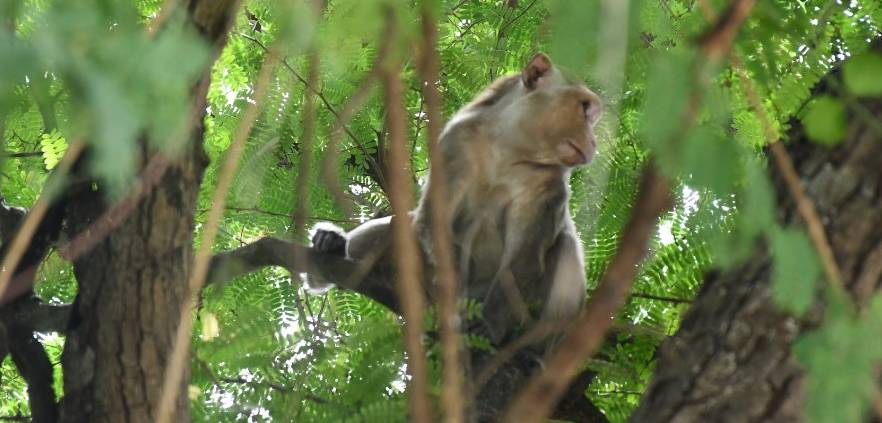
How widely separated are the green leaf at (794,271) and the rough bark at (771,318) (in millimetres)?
752

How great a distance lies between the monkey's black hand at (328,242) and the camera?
23.2ft

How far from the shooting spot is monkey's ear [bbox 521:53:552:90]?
7566mm

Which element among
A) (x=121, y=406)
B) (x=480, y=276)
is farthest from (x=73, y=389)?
(x=480, y=276)

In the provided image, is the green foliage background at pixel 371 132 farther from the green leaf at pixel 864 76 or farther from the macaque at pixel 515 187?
the macaque at pixel 515 187

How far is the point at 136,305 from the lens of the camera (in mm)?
3742

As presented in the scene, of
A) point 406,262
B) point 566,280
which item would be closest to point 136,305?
point 406,262

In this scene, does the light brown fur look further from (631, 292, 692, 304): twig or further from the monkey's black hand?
(631, 292, 692, 304): twig

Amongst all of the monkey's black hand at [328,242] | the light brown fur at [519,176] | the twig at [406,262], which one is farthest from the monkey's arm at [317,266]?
the twig at [406,262]

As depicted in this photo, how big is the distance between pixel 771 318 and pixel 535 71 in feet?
15.3

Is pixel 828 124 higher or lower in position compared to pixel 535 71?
lower

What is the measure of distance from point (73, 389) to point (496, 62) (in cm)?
466

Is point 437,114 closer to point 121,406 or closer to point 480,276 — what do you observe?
point 121,406

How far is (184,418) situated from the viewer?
364 cm

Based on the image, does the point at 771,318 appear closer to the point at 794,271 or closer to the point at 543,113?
the point at 794,271
